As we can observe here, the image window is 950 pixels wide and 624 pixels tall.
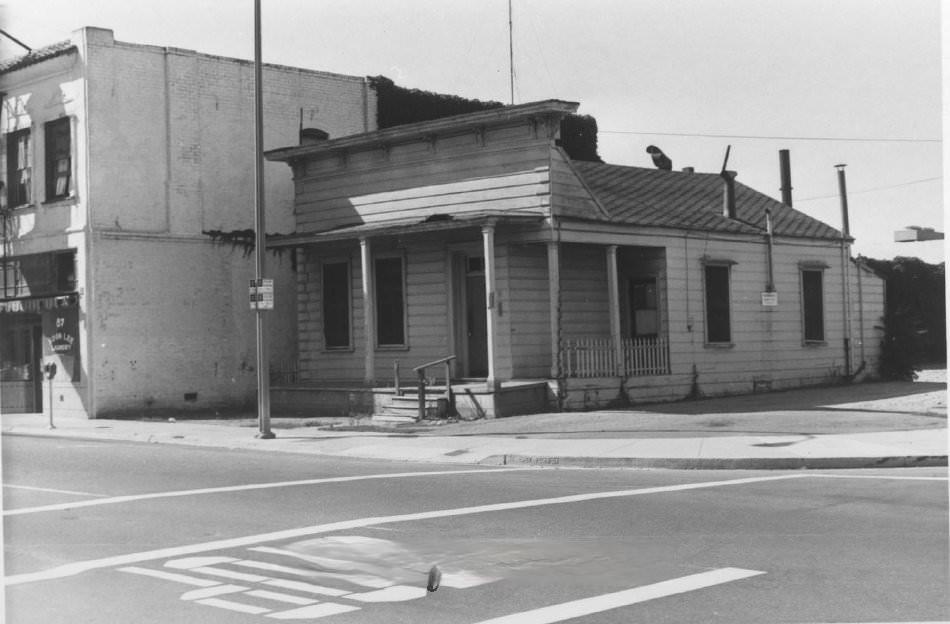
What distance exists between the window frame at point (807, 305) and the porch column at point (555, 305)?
7.66 meters

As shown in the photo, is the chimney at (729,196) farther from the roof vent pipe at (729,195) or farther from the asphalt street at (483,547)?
the asphalt street at (483,547)

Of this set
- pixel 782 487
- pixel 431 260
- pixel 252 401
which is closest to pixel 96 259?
pixel 252 401

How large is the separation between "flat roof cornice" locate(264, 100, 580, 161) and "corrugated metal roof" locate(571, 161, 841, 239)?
2.26 meters

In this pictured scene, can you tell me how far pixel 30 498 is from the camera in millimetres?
11984

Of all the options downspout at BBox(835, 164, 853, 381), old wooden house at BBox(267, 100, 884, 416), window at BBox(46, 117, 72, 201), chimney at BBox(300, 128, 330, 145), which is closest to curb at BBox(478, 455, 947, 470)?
old wooden house at BBox(267, 100, 884, 416)

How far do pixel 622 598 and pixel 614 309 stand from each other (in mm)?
15201

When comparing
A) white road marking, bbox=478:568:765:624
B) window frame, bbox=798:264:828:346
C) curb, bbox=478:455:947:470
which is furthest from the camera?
window frame, bbox=798:264:828:346

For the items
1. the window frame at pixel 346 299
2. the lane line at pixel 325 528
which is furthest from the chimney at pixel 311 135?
the lane line at pixel 325 528

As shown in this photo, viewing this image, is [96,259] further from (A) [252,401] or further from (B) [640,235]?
Answer: (B) [640,235]

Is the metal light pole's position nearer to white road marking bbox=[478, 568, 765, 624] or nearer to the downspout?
white road marking bbox=[478, 568, 765, 624]

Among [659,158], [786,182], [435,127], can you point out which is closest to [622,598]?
[435,127]

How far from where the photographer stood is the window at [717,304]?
24.3 metres

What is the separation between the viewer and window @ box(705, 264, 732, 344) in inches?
957

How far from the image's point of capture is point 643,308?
24.0 metres
